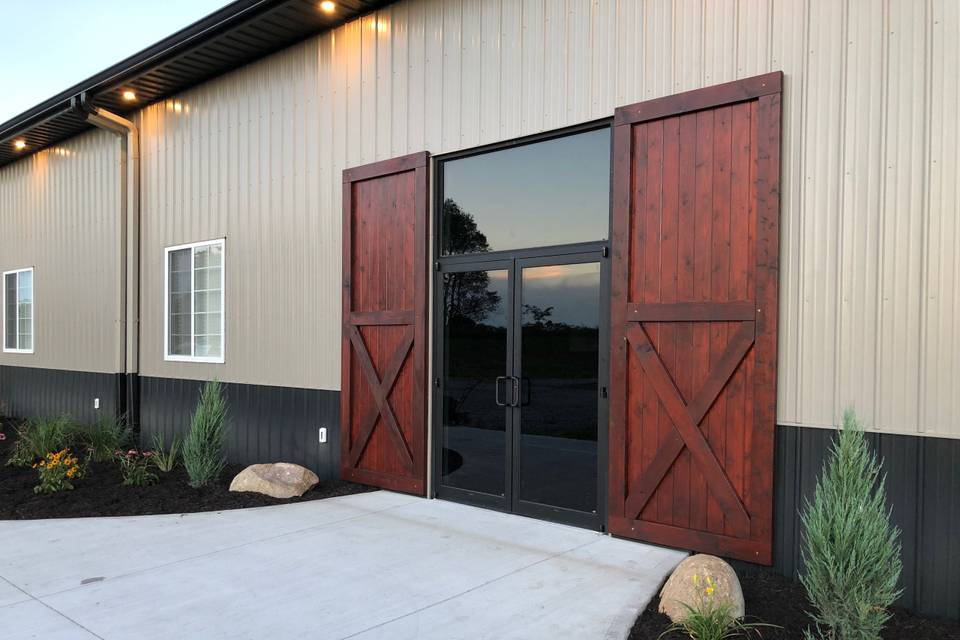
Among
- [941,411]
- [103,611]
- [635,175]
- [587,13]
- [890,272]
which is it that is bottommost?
[103,611]

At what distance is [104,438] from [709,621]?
7.23 m

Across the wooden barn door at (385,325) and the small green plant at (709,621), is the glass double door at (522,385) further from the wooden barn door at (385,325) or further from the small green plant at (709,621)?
the small green plant at (709,621)

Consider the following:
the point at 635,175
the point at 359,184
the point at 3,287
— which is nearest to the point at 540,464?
the point at 635,175

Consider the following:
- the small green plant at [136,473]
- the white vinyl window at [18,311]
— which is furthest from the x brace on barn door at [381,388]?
the white vinyl window at [18,311]

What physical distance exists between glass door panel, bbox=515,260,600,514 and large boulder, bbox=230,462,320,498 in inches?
85.3

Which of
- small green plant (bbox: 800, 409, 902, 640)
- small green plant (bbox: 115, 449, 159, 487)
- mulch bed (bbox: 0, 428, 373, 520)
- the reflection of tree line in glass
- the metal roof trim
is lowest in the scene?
mulch bed (bbox: 0, 428, 373, 520)

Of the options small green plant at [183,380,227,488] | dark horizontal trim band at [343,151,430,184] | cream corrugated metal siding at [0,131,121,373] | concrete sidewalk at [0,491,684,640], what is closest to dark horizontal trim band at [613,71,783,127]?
dark horizontal trim band at [343,151,430,184]

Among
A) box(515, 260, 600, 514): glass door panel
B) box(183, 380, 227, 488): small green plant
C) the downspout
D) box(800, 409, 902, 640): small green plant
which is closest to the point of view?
box(800, 409, 902, 640): small green plant

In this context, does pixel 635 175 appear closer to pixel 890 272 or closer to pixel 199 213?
pixel 890 272

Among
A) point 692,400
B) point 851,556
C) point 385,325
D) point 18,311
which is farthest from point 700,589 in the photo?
point 18,311

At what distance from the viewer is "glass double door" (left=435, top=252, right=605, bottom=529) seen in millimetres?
5312

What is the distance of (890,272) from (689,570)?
1942 mm

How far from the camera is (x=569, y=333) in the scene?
5.40 m

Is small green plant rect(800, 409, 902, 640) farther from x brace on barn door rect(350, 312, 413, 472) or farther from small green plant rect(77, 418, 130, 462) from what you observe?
small green plant rect(77, 418, 130, 462)
